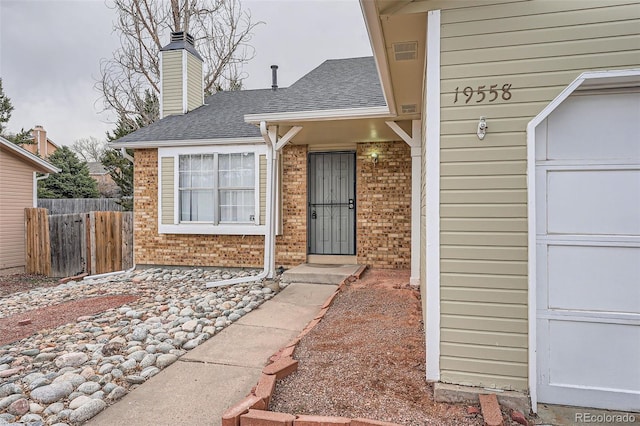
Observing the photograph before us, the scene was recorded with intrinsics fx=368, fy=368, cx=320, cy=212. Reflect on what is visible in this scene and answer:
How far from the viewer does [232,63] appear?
583 inches

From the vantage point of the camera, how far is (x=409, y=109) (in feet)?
17.1

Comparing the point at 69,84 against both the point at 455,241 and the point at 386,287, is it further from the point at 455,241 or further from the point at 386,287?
the point at 455,241

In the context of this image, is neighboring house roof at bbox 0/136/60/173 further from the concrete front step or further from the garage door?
the garage door

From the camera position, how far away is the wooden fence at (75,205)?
1492 cm

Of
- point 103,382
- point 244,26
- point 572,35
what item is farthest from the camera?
point 244,26

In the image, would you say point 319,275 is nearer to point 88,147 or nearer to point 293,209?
point 293,209

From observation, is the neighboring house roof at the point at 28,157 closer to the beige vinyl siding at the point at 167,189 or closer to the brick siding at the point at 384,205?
the beige vinyl siding at the point at 167,189

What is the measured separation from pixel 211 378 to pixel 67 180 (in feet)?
59.4

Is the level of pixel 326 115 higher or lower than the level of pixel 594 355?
higher

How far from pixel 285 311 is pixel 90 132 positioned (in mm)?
28199

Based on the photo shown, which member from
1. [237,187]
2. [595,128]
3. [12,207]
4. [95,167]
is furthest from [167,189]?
[95,167]

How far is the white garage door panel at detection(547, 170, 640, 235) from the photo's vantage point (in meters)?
2.27

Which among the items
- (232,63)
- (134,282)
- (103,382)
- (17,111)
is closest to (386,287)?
(103,382)

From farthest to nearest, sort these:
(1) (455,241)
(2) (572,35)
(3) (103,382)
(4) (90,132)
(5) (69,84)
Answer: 1. (4) (90,132)
2. (5) (69,84)
3. (3) (103,382)
4. (1) (455,241)
5. (2) (572,35)
